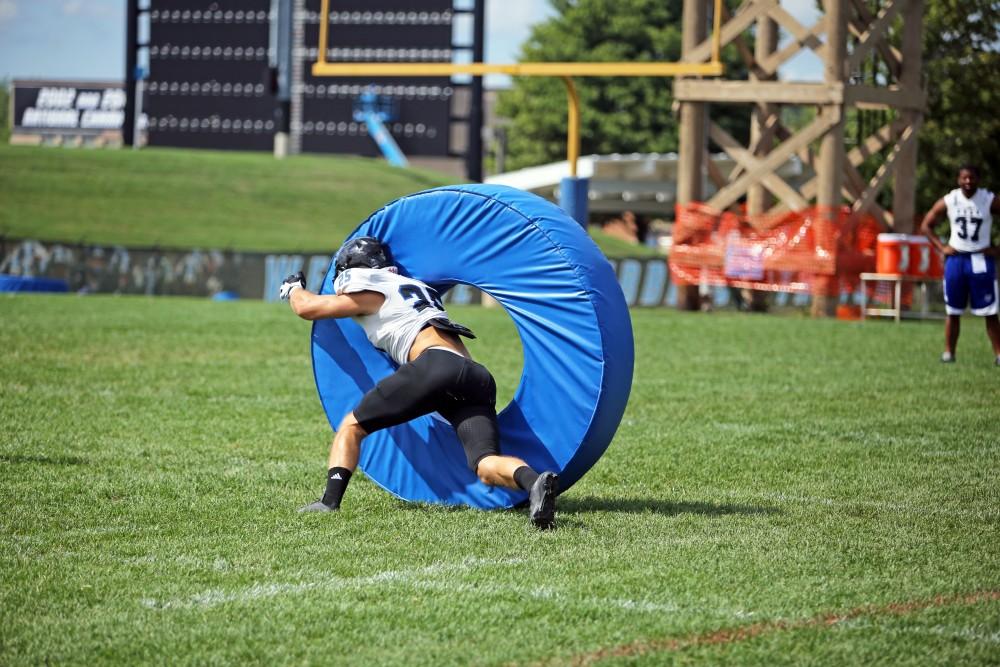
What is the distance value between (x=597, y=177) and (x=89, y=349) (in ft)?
68.8

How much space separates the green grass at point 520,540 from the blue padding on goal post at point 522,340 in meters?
0.26

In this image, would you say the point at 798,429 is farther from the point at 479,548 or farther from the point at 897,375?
the point at 479,548

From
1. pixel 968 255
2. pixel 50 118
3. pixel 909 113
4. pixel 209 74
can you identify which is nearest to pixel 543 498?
pixel 968 255

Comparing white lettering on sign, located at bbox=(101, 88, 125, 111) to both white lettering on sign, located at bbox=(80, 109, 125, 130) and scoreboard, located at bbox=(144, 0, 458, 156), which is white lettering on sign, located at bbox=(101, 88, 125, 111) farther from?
scoreboard, located at bbox=(144, 0, 458, 156)

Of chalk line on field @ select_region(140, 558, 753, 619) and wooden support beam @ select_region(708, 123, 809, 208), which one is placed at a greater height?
wooden support beam @ select_region(708, 123, 809, 208)

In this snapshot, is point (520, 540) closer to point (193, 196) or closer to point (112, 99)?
point (193, 196)

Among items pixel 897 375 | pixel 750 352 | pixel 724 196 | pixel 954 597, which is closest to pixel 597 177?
pixel 724 196

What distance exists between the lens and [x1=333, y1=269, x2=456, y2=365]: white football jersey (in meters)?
7.00

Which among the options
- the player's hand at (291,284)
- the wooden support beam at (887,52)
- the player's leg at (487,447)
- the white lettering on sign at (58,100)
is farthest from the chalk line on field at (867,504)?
the white lettering on sign at (58,100)

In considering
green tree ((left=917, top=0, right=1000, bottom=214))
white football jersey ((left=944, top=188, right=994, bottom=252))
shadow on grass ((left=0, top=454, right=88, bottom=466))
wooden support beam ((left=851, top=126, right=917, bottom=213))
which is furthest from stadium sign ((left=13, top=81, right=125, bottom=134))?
shadow on grass ((left=0, top=454, right=88, bottom=466))

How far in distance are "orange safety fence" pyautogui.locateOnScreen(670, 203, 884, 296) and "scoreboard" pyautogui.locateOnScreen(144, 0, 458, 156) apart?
52.5ft

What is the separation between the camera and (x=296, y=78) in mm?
40781

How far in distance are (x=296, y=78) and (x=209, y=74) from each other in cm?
249

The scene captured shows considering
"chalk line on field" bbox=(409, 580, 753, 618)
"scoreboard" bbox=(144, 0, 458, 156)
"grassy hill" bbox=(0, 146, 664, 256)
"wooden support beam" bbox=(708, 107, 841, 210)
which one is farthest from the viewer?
"scoreboard" bbox=(144, 0, 458, 156)
